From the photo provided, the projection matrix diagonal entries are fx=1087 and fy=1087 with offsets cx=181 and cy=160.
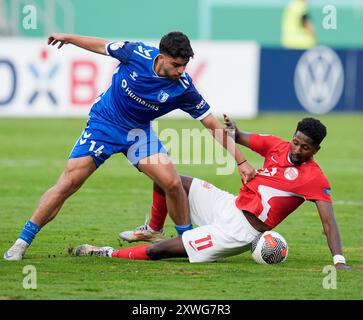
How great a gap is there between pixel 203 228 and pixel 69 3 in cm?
2525

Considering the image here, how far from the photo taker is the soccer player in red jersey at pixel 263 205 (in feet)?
30.7

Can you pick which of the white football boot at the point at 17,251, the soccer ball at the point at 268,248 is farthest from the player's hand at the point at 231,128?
the white football boot at the point at 17,251

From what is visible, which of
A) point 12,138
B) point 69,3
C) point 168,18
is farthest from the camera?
point 168,18

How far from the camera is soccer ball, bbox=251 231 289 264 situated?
9.50m

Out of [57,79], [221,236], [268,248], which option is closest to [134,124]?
[221,236]

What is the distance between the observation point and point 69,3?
112 feet

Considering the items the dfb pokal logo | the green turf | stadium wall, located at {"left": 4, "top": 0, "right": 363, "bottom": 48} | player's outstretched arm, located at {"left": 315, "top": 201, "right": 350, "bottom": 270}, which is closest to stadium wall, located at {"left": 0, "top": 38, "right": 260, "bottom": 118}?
the green turf

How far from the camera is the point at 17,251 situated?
31.2 ft

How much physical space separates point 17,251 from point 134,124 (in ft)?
5.15

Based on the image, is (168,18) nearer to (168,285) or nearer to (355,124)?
(355,124)

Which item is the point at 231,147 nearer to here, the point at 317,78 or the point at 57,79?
the point at 57,79

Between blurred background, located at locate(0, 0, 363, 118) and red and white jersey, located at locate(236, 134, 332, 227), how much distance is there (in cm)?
1492

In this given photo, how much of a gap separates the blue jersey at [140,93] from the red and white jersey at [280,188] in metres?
0.80
